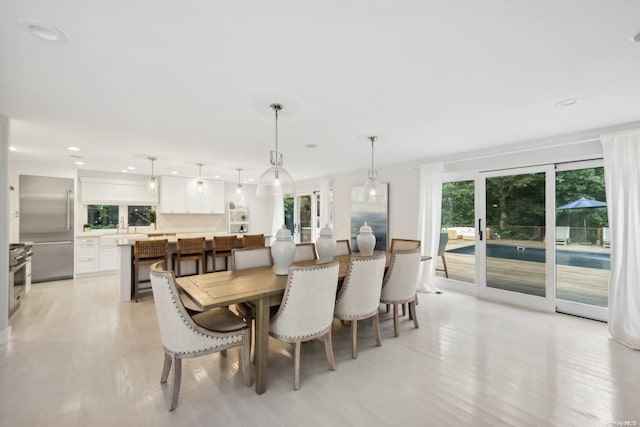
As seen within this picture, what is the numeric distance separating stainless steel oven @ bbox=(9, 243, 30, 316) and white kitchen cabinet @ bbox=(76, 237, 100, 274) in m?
1.58

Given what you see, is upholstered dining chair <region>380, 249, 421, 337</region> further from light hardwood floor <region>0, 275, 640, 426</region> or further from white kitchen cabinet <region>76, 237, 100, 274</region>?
white kitchen cabinet <region>76, 237, 100, 274</region>

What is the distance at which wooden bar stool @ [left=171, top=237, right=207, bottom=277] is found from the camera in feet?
15.1

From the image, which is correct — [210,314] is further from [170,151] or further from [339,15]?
[170,151]

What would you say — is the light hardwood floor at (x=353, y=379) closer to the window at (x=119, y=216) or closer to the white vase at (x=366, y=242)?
the white vase at (x=366, y=242)

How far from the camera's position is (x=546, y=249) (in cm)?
380

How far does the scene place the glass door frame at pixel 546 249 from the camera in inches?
147

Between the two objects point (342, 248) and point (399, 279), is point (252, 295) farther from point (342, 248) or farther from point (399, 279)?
point (342, 248)

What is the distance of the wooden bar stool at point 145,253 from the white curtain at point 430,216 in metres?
4.20

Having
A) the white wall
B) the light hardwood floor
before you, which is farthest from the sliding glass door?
the white wall

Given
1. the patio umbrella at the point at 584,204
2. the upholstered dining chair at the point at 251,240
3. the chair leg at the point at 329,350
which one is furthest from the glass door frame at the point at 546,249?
the upholstered dining chair at the point at 251,240

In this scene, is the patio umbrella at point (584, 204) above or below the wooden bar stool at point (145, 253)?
above

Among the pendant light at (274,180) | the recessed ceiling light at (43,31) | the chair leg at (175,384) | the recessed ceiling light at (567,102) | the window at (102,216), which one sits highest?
the recessed ceiling light at (567,102)

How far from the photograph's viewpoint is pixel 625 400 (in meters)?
1.97

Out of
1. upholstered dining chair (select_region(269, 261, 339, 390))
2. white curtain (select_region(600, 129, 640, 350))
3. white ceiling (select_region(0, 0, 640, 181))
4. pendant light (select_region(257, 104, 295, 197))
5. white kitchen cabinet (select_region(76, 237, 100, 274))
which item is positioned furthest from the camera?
white kitchen cabinet (select_region(76, 237, 100, 274))
